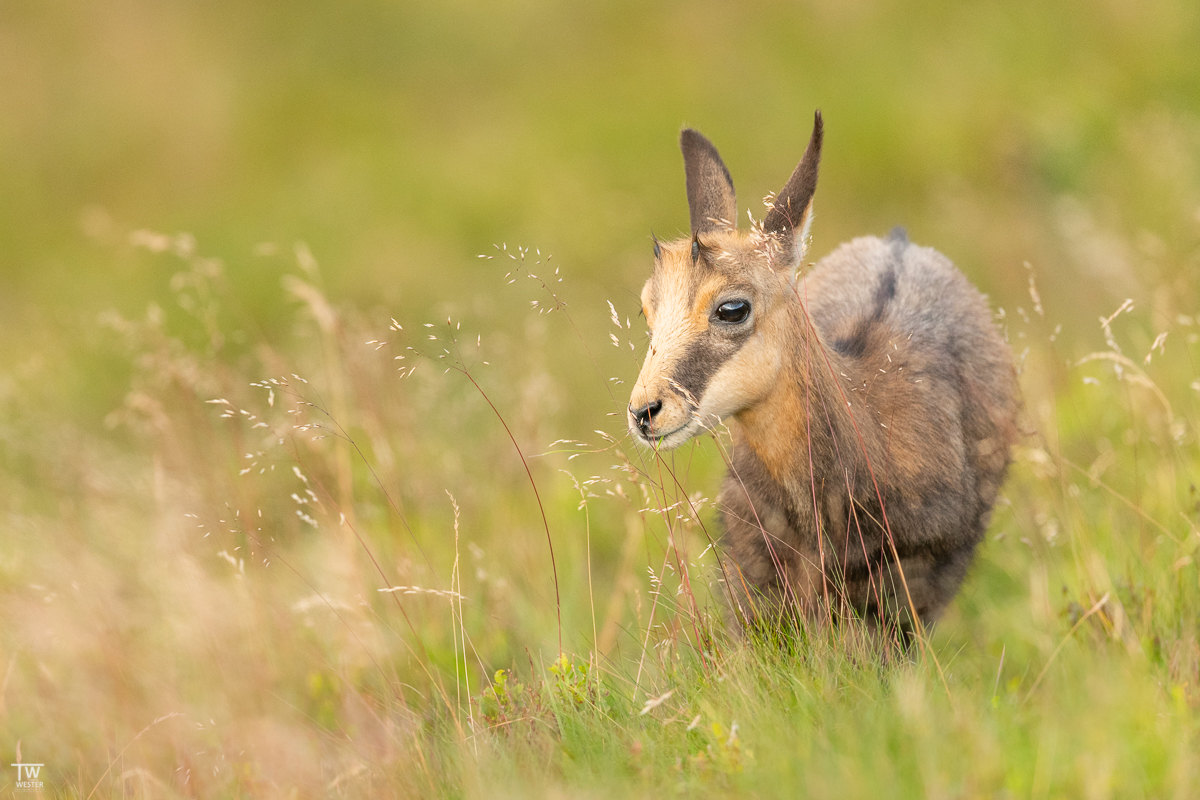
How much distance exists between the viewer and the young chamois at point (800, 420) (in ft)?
13.3

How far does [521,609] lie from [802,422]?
2.04 metres

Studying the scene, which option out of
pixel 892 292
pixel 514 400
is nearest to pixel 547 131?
pixel 514 400

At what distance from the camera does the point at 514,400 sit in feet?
25.9

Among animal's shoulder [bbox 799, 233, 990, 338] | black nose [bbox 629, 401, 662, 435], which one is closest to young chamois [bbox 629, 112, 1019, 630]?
black nose [bbox 629, 401, 662, 435]

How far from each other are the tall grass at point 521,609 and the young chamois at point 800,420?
228mm

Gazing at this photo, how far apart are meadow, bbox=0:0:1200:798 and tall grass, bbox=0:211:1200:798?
0.03 m

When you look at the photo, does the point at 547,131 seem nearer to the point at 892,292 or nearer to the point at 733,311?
the point at 892,292

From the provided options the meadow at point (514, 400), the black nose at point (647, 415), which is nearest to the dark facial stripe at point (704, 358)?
the black nose at point (647, 415)

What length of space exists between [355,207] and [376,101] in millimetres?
3730

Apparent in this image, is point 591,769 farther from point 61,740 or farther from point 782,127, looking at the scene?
point 782,127

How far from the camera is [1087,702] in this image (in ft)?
8.55

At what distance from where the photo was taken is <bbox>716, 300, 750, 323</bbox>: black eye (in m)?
4.18

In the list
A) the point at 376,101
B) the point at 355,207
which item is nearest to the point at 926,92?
the point at 355,207

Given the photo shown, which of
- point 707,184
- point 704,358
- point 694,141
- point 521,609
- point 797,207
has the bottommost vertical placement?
point 521,609
